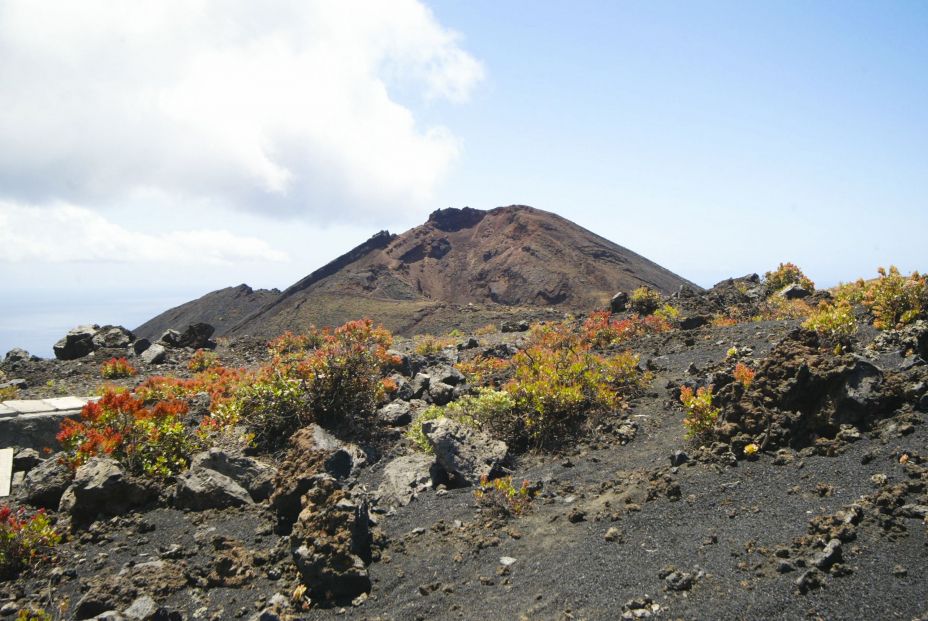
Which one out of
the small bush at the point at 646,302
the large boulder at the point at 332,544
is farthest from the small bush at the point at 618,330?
the large boulder at the point at 332,544

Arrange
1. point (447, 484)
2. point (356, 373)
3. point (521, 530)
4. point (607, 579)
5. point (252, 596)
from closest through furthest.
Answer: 1. point (607, 579)
2. point (252, 596)
3. point (521, 530)
4. point (447, 484)
5. point (356, 373)

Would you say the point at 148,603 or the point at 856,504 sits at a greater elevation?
the point at 856,504

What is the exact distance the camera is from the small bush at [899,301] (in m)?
7.45

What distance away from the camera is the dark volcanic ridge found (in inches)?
1296

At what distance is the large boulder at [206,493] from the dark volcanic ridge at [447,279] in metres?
21.1

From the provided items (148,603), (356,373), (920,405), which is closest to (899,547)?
(920,405)

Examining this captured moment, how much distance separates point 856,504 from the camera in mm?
3621

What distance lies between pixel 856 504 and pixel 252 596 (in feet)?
13.7

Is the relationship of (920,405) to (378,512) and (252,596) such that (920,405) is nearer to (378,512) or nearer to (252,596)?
(378,512)

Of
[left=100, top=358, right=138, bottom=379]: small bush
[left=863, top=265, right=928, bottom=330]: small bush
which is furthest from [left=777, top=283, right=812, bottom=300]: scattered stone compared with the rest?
[left=100, top=358, right=138, bottom=379]: small bush

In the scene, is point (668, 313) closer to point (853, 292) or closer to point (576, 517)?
A: point (853, 292)

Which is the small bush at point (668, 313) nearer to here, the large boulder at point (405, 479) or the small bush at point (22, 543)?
the large boulder at point (405, 479)

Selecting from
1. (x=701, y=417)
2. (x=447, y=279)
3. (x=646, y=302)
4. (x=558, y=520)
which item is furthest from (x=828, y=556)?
(x=447, y=279)

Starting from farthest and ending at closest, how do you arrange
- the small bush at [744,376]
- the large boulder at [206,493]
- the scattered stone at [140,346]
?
the scattered stone at [140,346] → the small bush at [744,376] → the large boulder at [206,493]
